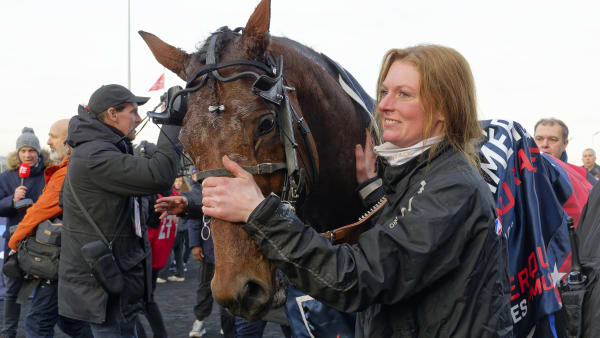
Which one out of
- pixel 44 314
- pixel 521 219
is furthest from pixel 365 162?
pixel 44 314

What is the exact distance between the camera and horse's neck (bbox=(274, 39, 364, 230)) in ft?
8.14

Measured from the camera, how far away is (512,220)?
2.50 meters

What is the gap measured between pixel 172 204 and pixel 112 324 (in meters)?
0.89

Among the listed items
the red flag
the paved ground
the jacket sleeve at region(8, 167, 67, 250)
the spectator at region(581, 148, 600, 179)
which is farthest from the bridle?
the red flag

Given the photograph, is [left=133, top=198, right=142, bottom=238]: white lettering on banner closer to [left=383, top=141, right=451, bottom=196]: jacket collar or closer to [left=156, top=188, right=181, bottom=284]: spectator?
[left=156, top=188, right=181, bottom=284]: spectator

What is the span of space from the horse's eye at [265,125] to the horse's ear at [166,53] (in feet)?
1.82

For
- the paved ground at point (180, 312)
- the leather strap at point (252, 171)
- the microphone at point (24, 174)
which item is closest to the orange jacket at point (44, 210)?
the microphone at point (24, 174)

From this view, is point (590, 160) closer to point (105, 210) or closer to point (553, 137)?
point (553, 137)

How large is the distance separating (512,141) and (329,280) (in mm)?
1515

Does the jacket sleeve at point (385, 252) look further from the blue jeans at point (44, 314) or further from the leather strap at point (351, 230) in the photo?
the blue jeans at point (44, 314)

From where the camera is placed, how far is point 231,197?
1.60 m

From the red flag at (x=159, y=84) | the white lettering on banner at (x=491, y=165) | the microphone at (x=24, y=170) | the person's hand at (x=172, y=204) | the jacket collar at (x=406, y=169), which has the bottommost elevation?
the red flag at (x=159, y=84)

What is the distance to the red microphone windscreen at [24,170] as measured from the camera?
246 inches

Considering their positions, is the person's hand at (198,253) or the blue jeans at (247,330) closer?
the blue jeans at (247,330)
